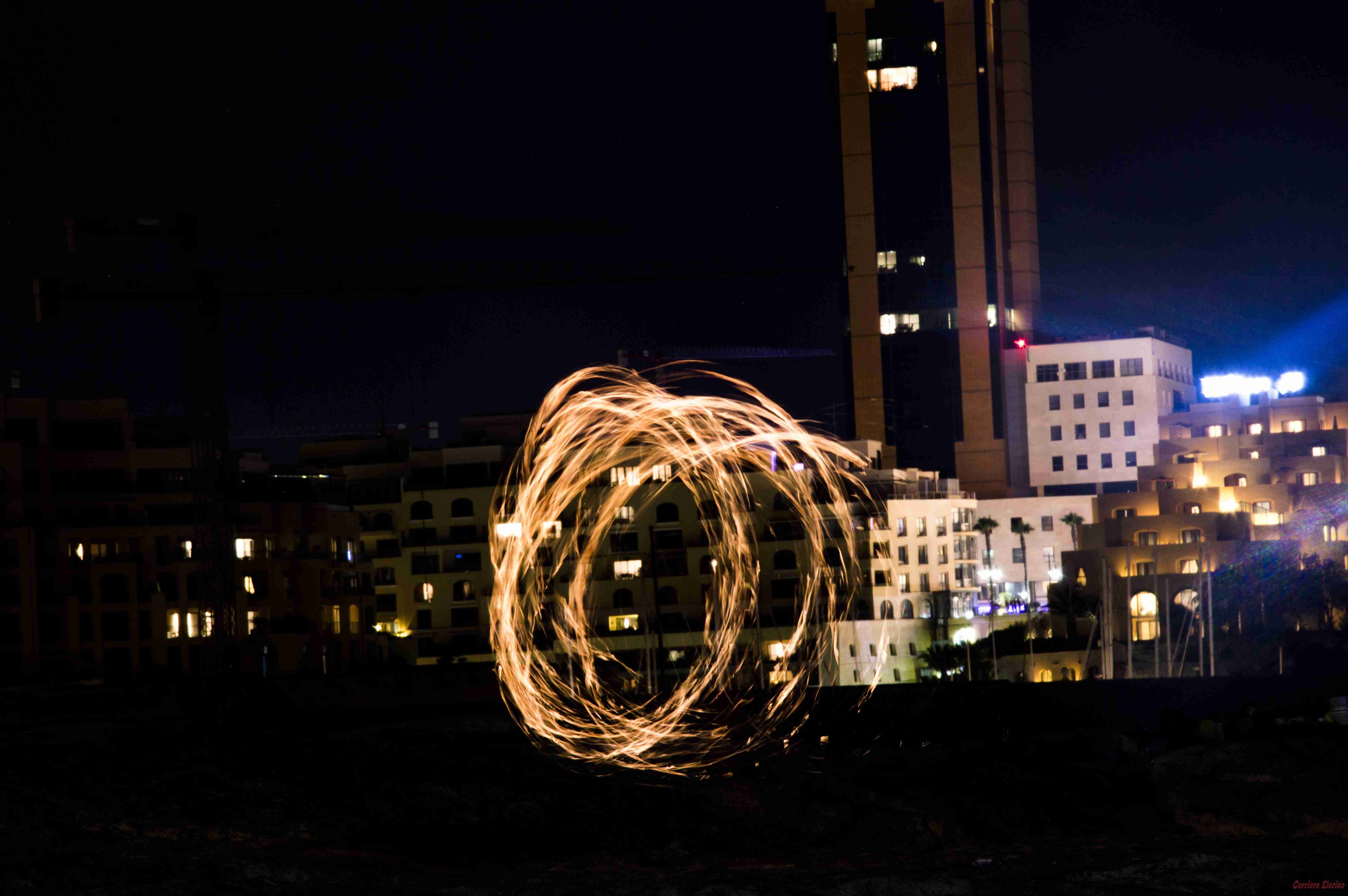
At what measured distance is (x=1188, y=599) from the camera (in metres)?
103

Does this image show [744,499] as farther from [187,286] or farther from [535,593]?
[187,286]

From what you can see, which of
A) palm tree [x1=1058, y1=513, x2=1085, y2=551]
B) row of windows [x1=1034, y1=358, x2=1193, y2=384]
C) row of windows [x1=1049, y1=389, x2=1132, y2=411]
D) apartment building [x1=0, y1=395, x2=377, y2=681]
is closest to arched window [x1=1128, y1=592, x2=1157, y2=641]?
palm tree [x1=1058, y1=513, x2=1085, y2=551]

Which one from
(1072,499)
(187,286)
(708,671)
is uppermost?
(187,286)

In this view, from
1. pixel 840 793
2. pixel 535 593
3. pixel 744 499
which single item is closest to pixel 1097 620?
pixel 744 499

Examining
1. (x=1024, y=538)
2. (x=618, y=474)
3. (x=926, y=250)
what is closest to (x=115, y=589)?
(x=618, y=474)

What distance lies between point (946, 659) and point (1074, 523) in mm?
29411

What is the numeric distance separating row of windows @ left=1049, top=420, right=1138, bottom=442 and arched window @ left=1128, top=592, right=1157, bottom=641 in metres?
37.1

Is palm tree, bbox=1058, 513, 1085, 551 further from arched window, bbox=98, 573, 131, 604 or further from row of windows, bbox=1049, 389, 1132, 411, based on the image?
arched window, bbox=98, 573, 131, 604

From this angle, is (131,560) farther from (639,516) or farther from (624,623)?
(639,516)

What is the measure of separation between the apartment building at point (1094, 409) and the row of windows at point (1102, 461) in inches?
2.0

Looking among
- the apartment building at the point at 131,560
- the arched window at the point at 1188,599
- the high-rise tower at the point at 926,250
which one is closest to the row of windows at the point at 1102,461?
the high-rise tower at the point at 926,250

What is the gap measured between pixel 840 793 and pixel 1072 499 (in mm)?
84381

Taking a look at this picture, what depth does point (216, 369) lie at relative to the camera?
59.0 m

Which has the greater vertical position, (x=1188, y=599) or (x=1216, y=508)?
(x=1216, y=508)
